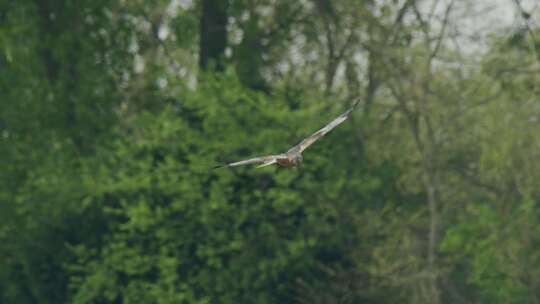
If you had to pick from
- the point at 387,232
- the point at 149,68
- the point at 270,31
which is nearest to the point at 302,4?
the point at 270,31

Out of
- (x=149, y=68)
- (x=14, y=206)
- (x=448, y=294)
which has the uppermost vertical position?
(x=149, y=68)

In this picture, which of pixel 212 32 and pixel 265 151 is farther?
pixel 212 32

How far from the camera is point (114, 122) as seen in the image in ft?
96.3

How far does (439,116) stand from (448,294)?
321 centimetres

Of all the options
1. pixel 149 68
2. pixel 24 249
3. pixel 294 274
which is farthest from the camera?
pixel 149 68

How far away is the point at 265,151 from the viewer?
80.0 feet

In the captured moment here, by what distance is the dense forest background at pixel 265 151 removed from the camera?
80.4 ft

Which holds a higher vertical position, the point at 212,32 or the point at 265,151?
the point at 212,32

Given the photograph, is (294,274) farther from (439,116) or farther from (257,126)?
(439,116)

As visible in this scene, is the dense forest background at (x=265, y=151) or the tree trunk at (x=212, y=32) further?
the tree trunk at (x=212, y=32)

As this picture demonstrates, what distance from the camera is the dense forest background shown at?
80.4ft

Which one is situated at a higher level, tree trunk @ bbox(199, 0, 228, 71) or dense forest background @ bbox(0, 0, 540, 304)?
tree trunk @ bbox(199, 0, 228, 71)

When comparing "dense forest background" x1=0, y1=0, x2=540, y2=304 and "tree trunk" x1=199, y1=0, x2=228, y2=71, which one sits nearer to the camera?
"dense forest background" x1=0, y1=0, x2=540, y2=304

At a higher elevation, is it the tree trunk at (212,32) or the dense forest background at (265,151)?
the tree trunk at (212,32)
